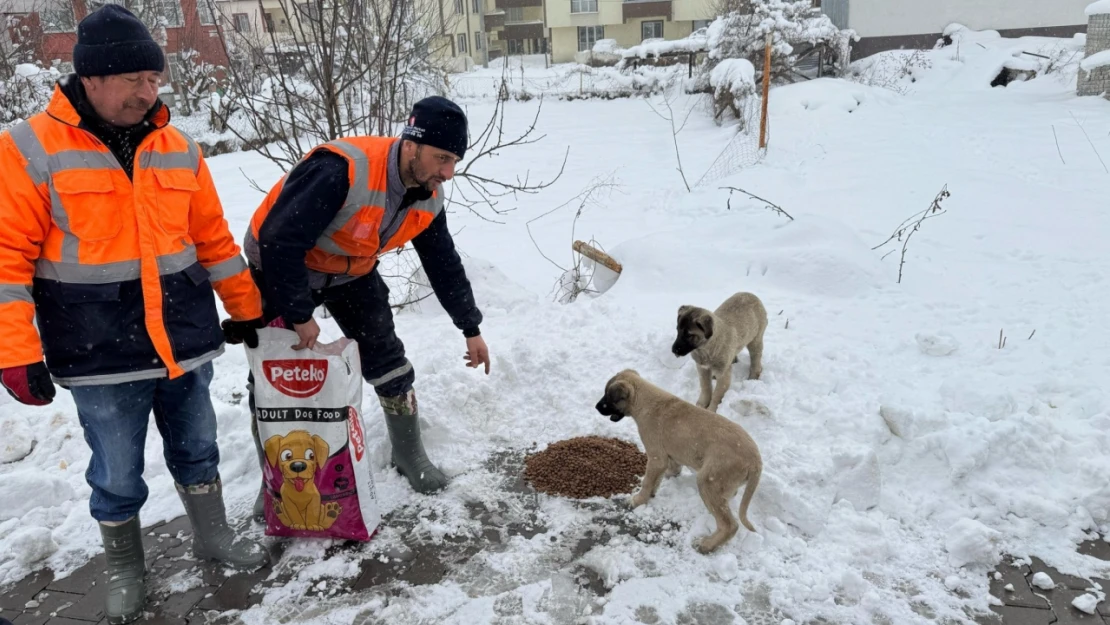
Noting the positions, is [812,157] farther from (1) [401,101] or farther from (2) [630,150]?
(1) [401,101]

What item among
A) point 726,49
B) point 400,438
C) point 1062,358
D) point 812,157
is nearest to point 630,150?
point 812,157

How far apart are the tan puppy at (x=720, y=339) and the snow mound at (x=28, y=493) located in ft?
11.6

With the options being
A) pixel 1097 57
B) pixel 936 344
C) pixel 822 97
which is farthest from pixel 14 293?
pixel 1097 57

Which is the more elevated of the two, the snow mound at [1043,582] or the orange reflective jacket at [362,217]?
the orange reflective jacket at [362,217]

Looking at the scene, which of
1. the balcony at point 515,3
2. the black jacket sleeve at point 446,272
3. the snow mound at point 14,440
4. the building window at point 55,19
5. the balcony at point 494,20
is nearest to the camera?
the black jacket sleeve at point 446,272

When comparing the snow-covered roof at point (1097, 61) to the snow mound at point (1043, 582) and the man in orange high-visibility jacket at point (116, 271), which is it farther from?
the man in orange high-visibility jacket at point (116, 271)

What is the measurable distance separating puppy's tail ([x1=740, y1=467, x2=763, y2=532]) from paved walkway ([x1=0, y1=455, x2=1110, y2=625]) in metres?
0.41

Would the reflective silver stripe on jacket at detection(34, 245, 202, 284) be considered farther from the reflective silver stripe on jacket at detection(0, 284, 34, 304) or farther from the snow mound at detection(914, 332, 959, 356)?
the snow mound at detection(914, 332, 959, 356)

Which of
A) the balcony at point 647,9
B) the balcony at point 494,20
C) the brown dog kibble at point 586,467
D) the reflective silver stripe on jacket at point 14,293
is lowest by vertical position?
the brown dog kibble at point 586,467

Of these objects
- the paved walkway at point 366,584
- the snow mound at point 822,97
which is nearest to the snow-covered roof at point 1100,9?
the snow mound at point 822,97

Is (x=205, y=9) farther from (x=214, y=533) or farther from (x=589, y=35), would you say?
(x=589, y=35)

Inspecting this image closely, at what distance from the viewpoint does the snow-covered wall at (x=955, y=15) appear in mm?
23391

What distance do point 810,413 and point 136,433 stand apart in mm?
3473

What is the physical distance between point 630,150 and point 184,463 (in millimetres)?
12905
